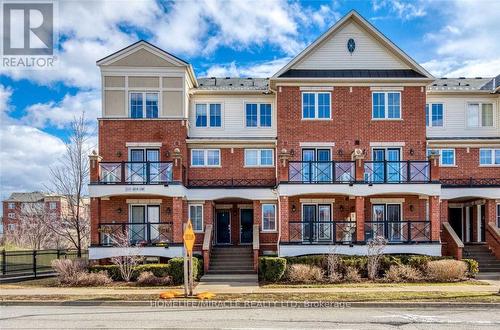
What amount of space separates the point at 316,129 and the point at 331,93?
204 centimetres

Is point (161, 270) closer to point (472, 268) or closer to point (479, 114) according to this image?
point (472, 268)

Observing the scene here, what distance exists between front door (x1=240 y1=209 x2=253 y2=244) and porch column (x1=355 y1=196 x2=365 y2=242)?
6636 millimetres

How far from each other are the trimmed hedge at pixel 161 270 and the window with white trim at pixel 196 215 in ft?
15.8

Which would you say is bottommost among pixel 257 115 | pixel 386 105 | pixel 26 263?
pixel 26 263

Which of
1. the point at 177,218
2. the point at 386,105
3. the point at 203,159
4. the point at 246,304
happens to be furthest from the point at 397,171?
the point at 246,304

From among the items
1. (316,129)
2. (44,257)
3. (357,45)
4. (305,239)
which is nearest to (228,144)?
(316,129)

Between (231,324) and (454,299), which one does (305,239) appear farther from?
(231,324)

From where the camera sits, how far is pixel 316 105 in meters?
26.5

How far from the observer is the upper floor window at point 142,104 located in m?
26.2

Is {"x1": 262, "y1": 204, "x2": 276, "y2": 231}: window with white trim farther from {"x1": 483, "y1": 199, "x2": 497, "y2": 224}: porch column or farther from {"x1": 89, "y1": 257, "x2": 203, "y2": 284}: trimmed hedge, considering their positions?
{"x1": 483, "y1": 199, "x2": 497, "y2": 224}: porch column

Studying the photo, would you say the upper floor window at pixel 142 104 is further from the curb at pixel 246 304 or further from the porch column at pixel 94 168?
the curb at pixel 246 304

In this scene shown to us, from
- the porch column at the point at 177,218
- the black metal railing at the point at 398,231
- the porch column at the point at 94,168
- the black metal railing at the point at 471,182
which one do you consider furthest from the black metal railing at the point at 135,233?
the black metal railing at the point at 471,182

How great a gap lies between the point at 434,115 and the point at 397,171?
5276 millimetres

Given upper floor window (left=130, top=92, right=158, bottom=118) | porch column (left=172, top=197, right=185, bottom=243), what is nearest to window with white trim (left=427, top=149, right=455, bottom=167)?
porch column (left=172, top=197, right=185, bottom=243)
